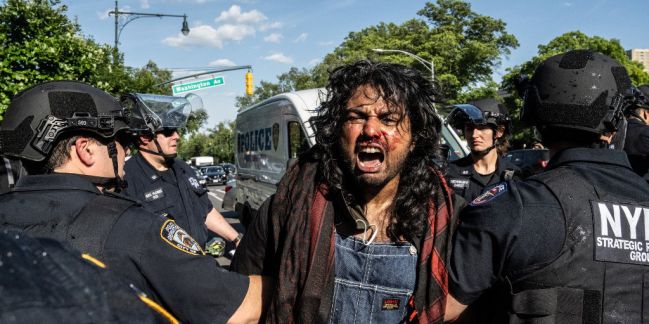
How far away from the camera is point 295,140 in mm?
7738

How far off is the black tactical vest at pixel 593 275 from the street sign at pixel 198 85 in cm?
1525

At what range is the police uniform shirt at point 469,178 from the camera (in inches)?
171

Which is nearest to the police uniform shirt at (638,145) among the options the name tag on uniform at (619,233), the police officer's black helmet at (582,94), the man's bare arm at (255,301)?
the police officer's black helmet at (582,94)

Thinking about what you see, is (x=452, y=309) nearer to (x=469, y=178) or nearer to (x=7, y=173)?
(x=469, y=178)

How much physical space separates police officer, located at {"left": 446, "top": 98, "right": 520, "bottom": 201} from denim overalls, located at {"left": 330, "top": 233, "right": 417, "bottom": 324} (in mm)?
2445

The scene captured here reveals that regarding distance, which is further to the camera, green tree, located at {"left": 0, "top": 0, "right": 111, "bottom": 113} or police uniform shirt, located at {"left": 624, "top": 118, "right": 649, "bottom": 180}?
green tree, located at {"left": 0, "top": 0, "right": 111, "bottom": 113}

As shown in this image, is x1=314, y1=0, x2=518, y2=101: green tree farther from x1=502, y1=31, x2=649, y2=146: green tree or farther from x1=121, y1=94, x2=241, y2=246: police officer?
x1=121, y1=94, x2=241, y2=246: police officer

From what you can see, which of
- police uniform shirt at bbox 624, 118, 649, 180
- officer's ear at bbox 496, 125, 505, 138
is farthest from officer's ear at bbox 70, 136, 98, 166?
police uniform shirt at bbox 624, 118, 649, 180

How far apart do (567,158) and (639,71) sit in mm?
38807

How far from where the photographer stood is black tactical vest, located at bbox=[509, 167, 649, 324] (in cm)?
174

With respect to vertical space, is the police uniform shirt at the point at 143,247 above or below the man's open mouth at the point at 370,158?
below

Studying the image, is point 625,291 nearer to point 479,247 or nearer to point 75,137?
point 479,247

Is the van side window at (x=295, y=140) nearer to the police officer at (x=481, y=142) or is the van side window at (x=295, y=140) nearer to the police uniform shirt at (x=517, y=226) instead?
the police officer at (x=481, y=142)

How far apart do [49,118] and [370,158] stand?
4.45 ft
